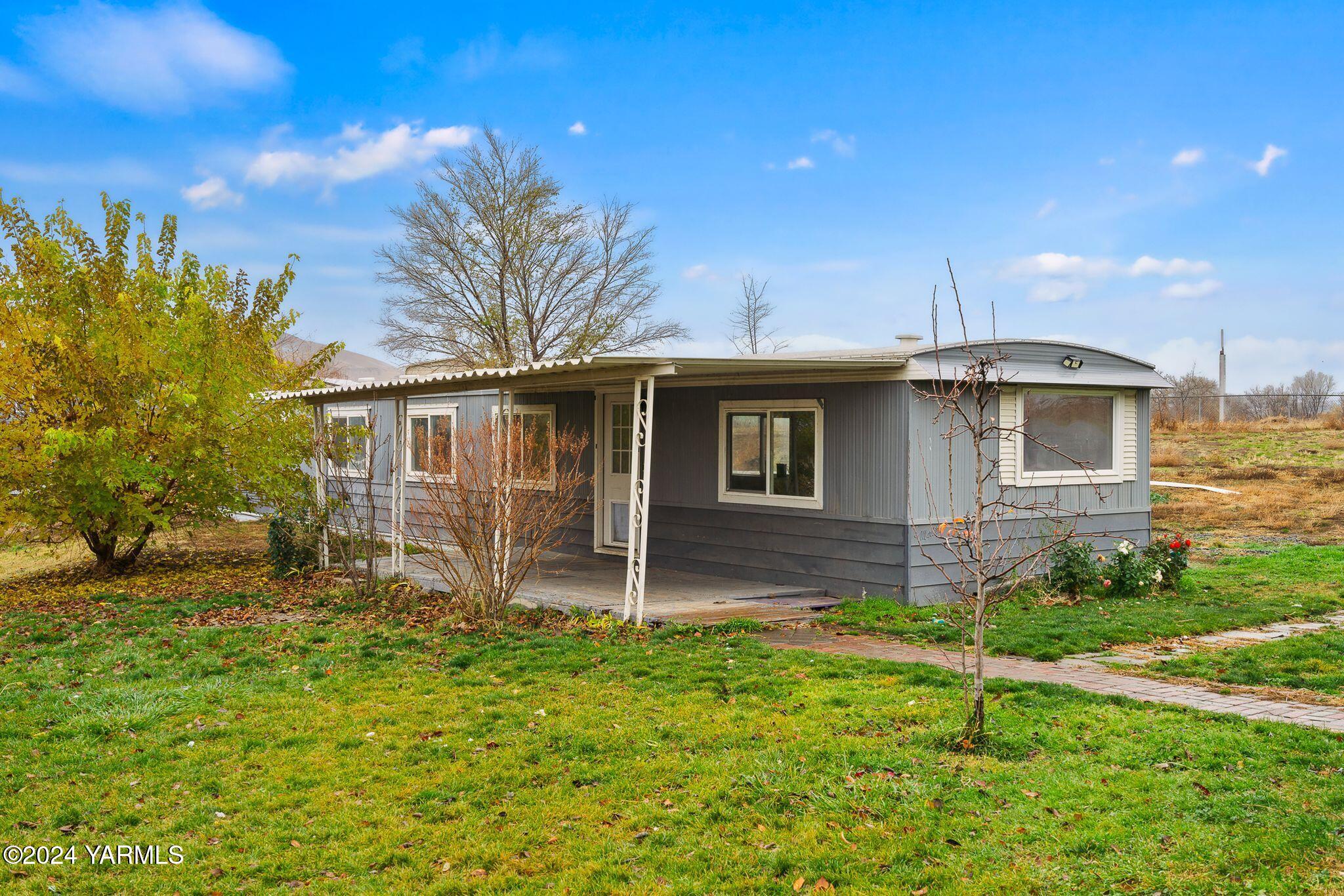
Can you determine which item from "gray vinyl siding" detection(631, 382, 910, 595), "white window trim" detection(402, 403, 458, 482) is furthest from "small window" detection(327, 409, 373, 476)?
"gray vinyl siding" detection(631, 382, 910, 595)

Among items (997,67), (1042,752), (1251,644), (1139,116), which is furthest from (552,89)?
(1042,752)

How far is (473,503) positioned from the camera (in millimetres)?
8148

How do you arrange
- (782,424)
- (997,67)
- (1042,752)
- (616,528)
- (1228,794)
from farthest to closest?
(997,67) < (616,528) < (782,424) < (1042,752) < (1228,794)

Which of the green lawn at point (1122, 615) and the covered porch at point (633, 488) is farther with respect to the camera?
the covered porch at point (633, 488)

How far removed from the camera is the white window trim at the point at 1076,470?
32.6ft

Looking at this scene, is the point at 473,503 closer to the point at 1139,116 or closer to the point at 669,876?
the point at 669,876

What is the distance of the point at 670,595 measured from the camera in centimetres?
940

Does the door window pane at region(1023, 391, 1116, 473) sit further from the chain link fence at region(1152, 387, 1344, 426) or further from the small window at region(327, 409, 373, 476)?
the chain link fence at region(1152, 387, 1344, 426)

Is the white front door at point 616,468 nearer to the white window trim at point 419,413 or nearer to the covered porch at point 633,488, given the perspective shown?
the covered porch at point 633,488

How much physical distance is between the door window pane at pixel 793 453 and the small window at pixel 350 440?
4179mm

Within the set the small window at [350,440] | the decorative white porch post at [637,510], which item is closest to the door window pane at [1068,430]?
the decorative white porch post at [637,510]

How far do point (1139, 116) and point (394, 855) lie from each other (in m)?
16.7

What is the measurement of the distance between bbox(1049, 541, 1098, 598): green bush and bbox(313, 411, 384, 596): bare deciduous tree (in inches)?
260

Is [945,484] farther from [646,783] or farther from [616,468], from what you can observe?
[646,783]
